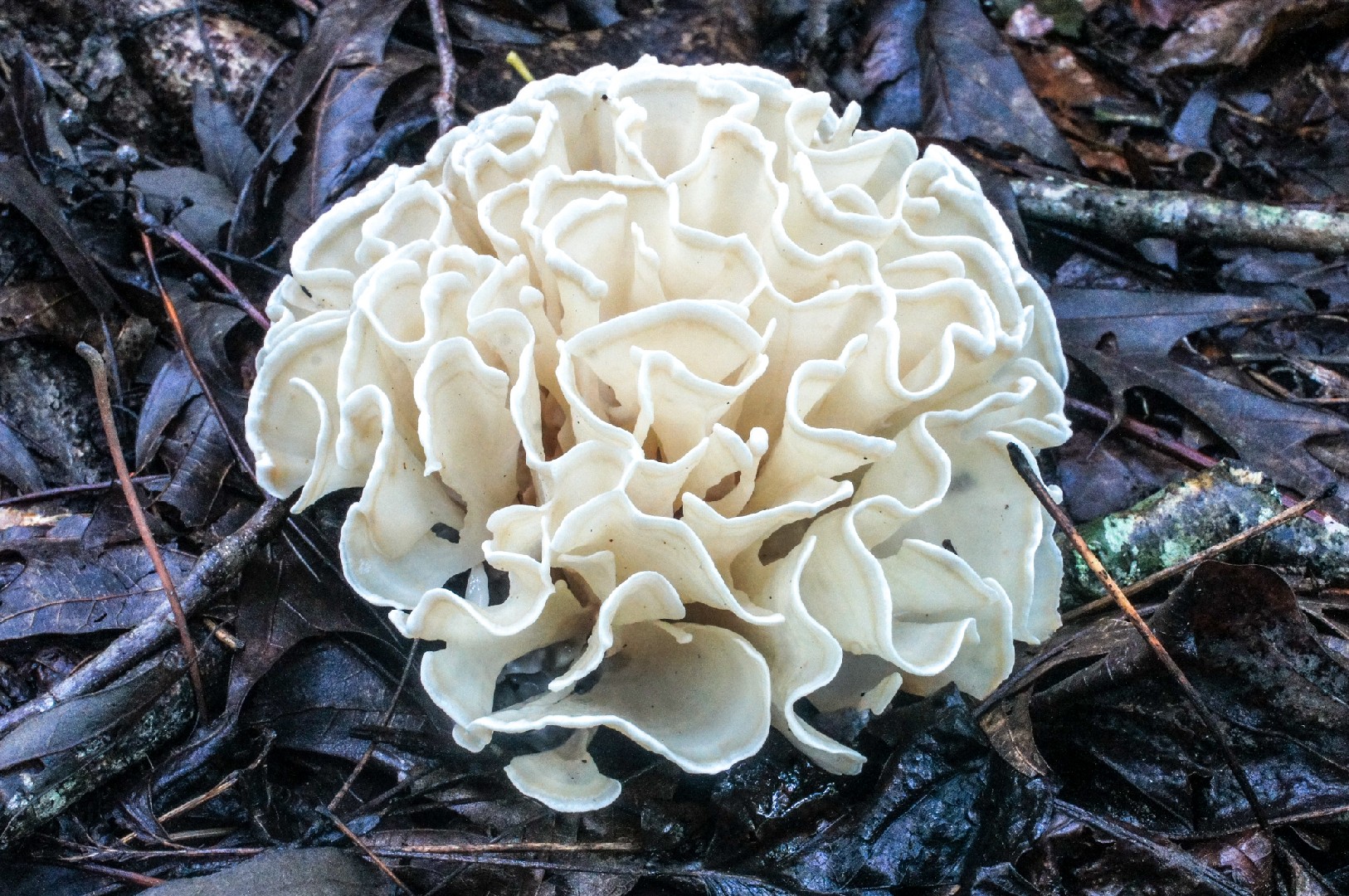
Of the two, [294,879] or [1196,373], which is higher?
[294,879]

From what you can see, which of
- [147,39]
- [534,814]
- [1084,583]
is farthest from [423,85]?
[1084,583]

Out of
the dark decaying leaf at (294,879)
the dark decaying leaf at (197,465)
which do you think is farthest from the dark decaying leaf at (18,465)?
the dark decaying leaf at (294,879)

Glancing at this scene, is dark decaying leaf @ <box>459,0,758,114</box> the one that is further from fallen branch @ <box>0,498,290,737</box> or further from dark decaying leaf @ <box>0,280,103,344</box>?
fallen branch @ <box>0,498,290,737</box>

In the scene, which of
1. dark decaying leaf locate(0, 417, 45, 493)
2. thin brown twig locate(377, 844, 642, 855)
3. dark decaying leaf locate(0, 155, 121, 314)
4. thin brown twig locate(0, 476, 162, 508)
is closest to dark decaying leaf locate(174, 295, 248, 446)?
dark decaying leaf locate(0, 155, 121, 314)

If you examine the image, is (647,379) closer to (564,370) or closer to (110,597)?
(564,370)

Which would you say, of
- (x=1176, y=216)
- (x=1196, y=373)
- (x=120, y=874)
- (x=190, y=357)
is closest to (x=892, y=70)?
(x=1176, y=216)

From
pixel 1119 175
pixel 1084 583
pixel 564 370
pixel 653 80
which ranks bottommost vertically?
pixel 1084 583

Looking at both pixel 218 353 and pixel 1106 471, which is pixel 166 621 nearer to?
pixel 218 353
